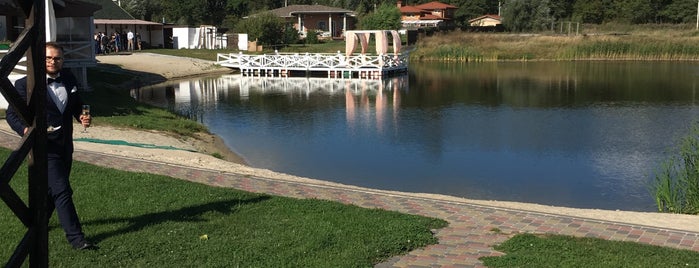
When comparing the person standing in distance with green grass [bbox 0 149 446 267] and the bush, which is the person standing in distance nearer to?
the bush

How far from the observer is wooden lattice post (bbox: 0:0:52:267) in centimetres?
394

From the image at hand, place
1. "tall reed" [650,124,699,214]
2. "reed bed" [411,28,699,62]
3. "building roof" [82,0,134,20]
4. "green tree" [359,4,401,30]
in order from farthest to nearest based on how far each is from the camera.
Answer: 1. "green tree" [359,4,401,30]
2. "reed bed" [411,28,699,62]
3. "building roof" [82,0,134,20]
4. "tall reed" [650,124,699,214]

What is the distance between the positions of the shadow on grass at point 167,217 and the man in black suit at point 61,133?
0.41 meters

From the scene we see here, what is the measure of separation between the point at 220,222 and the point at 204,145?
31.4 ft

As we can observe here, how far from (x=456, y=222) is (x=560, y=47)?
160 feet

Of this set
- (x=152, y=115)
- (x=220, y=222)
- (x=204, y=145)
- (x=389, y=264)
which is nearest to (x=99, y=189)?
(x=220, y=222)

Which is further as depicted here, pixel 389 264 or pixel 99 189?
pixel 99 189

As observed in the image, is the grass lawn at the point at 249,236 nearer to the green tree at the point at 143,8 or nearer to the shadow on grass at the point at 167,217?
the shadow on grass at the point at 167,217

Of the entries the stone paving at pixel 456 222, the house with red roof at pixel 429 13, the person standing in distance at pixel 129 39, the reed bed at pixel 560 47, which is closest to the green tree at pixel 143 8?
the person standing in distance at pixel 129 39

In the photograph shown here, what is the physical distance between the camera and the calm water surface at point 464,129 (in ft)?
43.8

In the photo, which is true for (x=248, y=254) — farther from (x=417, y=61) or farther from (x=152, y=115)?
(x=417, y=61)

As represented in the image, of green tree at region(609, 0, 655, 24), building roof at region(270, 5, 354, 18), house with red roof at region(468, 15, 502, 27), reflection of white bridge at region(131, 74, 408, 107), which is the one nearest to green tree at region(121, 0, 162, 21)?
building roof at region(270, 5, 354, 18)

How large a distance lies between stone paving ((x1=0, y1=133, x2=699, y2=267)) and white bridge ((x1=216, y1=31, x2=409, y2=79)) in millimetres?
27596

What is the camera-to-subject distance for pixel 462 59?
169 ft
